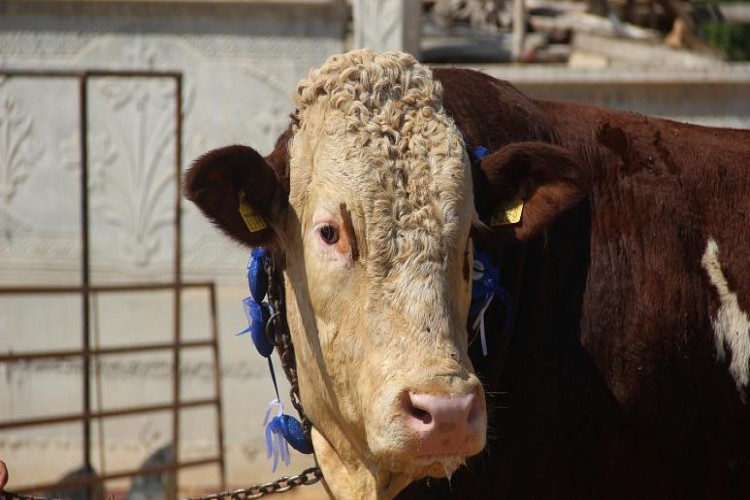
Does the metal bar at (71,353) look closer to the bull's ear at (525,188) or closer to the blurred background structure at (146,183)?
the blurred background structure at (146,183)

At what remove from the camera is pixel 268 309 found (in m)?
3.46

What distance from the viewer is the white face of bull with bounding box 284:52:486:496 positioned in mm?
2750

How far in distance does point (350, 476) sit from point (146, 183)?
4.54 m

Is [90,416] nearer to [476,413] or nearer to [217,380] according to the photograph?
[217,380]

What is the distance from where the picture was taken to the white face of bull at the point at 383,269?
108 inches

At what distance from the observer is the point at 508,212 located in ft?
10.6

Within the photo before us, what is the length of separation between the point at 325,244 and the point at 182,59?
470 cm

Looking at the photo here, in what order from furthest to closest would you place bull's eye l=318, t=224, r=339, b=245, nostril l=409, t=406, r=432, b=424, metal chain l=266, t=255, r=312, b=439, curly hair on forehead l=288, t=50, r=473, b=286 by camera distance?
1. metal chain l=266, t=255, r=312, b=439
2. bull's eye l=318, t=224, r=339, b=245
3. curly hair on forehead l=288, t=50, r=473, b=286
4. nostril l=409, t=406, r=432, b=424

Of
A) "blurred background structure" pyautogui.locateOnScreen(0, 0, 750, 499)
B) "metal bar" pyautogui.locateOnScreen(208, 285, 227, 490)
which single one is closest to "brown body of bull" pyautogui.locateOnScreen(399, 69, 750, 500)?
"metal bar" pyautogui.locateOnScreen(208, 285, 227, 490)

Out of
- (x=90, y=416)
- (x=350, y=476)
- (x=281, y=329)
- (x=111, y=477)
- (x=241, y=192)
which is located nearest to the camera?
(x=241, y=192)

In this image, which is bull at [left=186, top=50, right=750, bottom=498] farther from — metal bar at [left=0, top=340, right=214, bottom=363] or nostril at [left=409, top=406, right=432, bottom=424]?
metal bar at [left=0, top=340, right=214, bottom=363]

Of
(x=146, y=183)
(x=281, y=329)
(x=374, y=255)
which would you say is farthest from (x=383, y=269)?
(x=146, y=183)

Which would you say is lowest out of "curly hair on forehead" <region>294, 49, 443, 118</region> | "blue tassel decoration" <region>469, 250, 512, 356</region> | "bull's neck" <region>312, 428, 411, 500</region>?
"bull's neck" <region>312, 428, 411, 500</region>

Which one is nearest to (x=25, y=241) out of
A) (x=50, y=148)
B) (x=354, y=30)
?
(x=50, y=148)
